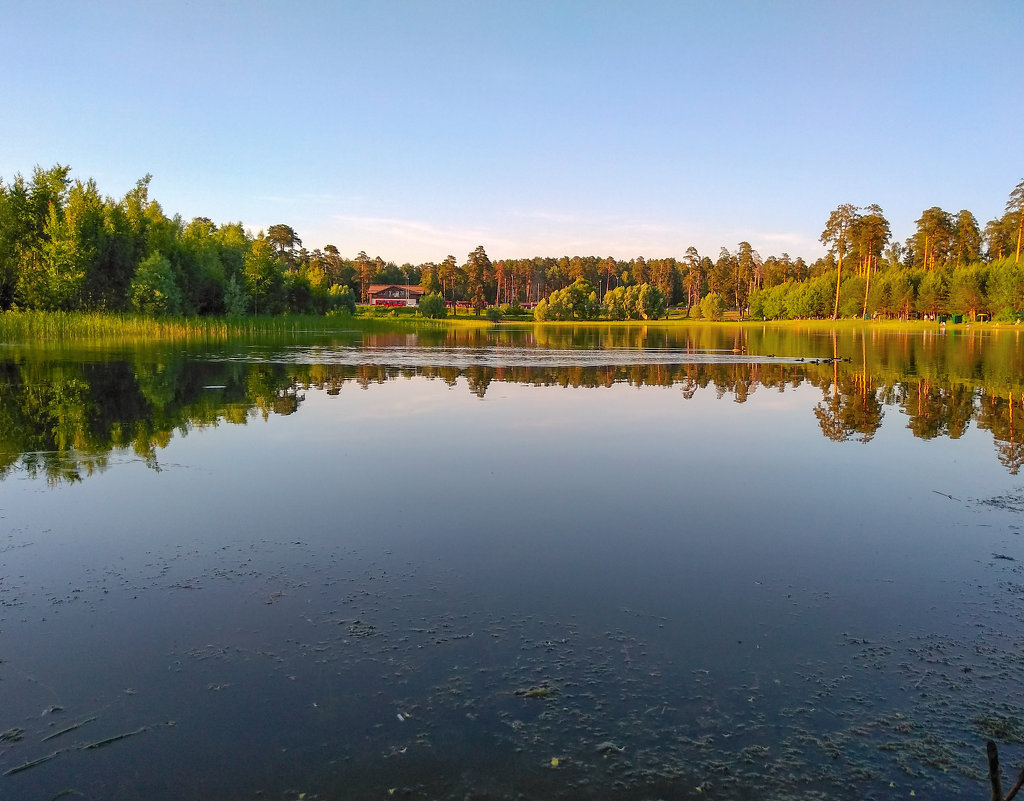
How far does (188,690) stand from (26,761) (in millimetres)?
1043

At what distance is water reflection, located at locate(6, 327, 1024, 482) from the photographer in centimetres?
1466

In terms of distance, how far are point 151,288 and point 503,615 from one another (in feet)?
203

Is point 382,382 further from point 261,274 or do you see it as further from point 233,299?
point 261,274

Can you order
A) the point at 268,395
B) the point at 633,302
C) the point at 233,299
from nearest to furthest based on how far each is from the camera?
1. the point at 268,395
2. the point at 233,299
3. the point at 633,302

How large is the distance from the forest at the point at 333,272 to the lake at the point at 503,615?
170 feet

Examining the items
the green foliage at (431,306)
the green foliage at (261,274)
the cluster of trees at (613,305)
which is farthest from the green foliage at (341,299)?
the cluster of trees at (613,305)

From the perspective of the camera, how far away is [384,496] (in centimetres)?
1037

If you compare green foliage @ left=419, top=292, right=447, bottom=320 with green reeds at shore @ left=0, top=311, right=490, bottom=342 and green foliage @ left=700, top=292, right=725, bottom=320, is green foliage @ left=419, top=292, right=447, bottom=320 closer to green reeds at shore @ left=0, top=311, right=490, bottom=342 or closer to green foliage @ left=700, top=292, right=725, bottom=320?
green reeds at shore @ left=0, top=311, right=490, bottom=342

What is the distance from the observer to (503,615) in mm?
6383

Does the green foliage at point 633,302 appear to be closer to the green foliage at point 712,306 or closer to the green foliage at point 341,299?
the green foliage at point 712,306

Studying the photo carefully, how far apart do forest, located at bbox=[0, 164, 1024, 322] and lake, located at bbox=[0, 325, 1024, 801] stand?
170 ft

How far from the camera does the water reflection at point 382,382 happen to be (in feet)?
48.1

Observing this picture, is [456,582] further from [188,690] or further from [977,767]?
[977,767]

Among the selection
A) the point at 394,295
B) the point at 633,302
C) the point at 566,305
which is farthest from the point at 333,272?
the point at 633,302
